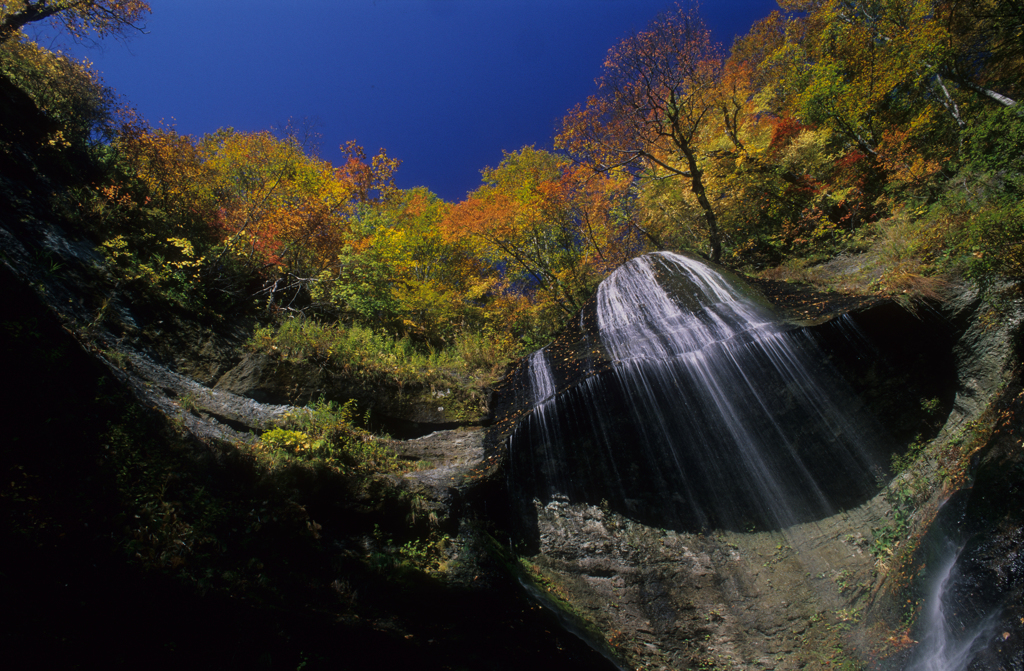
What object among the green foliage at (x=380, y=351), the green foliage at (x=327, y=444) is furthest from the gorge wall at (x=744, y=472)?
the green foliage at (x=327, y=444)

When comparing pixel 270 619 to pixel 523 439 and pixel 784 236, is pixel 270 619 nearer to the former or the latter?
pixel 523 439

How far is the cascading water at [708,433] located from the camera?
750 centimetres

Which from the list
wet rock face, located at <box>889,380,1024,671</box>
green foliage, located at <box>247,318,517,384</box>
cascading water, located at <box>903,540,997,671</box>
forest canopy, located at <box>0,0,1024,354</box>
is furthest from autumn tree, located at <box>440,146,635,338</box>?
cascading water, located at <box>903,540,997,671</box>

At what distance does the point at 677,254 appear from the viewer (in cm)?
1085

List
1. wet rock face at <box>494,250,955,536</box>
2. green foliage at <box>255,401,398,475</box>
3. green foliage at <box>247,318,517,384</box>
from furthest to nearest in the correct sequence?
1. green foliage at <box>247,318,517,384</box>
2. wet rock face at <box>494,250,955,536</box>
3. green foliage at <box>255,401,398,475</box>

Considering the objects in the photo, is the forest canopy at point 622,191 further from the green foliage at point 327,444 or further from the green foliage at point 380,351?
the green foliage at point 327,444

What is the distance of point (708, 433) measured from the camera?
26.0 ft

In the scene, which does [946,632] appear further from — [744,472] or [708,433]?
[708,433]

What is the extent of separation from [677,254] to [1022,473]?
793 centimetres

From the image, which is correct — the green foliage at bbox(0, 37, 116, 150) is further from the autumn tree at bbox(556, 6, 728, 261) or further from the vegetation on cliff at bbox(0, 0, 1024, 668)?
the autumn tree at bbox(556, 6, 728, 261)

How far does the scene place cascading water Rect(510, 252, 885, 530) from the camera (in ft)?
24.6

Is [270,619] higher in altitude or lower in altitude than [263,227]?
lower

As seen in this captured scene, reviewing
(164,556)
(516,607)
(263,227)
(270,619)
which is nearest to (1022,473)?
(516,607)

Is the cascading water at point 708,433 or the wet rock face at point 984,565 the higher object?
the cascading water at point 708,433
